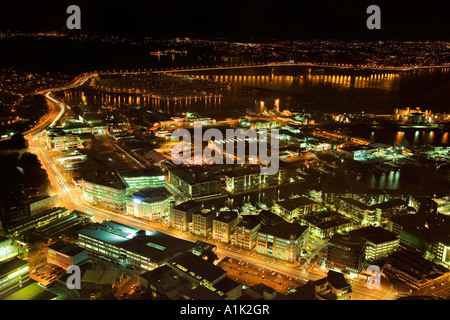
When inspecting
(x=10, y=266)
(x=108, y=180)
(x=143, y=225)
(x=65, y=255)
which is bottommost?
(x=143, y=225)

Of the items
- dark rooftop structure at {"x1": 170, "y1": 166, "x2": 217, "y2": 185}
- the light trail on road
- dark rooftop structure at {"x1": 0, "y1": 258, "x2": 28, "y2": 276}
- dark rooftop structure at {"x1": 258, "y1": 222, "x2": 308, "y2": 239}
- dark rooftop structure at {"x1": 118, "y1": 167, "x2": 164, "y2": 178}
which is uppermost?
dark rooftop structure at {"x1": 118, "y1": 167, "x2": 164, "y2": 178}

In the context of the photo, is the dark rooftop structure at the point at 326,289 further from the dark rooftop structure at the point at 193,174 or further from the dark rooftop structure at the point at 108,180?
the dark rooftop structure at the point at 108,180

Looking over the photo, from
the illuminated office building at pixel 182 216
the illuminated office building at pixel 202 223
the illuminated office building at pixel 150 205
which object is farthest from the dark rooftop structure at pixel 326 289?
the illuminated office building at pixel 150 205

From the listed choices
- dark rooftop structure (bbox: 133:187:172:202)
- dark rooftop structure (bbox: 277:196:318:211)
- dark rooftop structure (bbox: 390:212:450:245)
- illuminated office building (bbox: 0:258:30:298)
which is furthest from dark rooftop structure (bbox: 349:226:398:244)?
illuminated office building (bbox: 0:258:30:298)

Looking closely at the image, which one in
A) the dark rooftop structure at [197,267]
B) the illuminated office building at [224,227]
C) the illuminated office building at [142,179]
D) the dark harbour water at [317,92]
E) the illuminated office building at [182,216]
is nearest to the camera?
the dark rooftop structure at [197,267]

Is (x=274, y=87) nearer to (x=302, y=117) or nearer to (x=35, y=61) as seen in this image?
(x=302, y=117)

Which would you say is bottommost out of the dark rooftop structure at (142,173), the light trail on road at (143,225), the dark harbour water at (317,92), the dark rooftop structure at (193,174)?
the light trail on road at (143,225)

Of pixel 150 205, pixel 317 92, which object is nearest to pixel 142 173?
pixel 150 205

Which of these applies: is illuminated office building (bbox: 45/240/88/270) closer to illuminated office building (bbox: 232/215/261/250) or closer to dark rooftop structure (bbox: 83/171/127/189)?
dark rooftop structure (bbox: 83/171/127/189)

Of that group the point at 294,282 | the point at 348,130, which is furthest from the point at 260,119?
the point at 294,282

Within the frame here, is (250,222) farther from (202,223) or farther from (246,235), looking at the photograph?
(202,223)

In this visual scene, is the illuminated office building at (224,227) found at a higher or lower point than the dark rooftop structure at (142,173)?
lower
